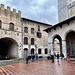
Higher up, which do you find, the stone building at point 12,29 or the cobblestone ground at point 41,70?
the stone building at point 12,29

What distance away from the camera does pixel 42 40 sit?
95.3 ft

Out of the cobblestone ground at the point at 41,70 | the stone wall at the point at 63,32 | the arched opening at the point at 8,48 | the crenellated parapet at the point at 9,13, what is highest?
the crenellated parapet at the point at 9,13

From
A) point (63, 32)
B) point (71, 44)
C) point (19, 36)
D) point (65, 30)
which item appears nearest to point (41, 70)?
point (65, 30)

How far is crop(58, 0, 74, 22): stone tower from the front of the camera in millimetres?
22772

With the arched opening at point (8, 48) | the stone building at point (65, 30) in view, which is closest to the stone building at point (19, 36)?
the arched opening at point (8, 48)

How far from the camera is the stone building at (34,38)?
25219 millimetres

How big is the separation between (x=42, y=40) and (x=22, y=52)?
785 centimetres

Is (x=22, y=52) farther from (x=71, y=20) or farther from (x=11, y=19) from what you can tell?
(x=71, y=20)

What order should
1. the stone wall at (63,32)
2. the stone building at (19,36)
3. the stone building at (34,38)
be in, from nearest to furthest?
the stone wall at (63,32)
the stone building at (19,36)
the stone building at (34,38)

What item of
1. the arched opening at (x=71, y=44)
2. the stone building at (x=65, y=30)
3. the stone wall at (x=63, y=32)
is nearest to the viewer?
the stone wall at (x=63, y=32)

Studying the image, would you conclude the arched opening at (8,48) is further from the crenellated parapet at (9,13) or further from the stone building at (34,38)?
the crenellated parapet at (9,13)

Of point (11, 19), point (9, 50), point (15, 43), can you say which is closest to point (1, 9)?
point (11, 19)

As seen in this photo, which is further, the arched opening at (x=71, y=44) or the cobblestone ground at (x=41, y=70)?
the arched opening at (x=71, y=44)

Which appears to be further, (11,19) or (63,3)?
(63,3)
